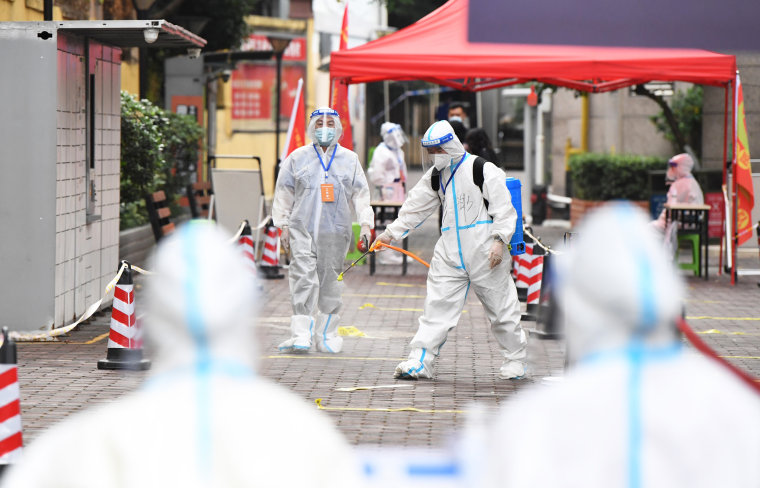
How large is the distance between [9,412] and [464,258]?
3655mm

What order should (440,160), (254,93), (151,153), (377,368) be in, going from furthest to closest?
(254,93) → (151,153) → (377,368) → (440,160)

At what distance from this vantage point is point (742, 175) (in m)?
14.1

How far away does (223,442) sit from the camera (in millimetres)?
2189

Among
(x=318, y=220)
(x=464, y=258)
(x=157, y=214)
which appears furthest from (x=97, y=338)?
(x=157, y=214)

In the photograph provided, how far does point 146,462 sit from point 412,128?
3359 cm

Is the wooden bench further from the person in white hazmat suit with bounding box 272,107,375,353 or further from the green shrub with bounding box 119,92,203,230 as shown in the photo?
the person in white hazmat suit with bounding box 272,107,375,353

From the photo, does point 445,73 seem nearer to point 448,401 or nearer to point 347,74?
point 347,74

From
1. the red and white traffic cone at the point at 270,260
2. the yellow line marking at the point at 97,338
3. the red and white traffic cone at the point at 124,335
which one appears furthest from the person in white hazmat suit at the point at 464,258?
the red and white traffic cone at the point at 270,260

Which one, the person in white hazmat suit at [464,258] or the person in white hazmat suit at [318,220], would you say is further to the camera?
the person in white hazmat suit at [318,220]

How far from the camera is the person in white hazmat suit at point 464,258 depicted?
8.07 metres

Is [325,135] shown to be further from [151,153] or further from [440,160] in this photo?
[151,153]

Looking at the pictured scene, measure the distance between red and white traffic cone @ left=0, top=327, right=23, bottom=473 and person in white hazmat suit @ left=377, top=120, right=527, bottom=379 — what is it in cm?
342

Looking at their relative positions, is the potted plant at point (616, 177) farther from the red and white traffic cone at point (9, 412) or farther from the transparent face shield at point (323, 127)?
the red and white traffic cone at point (9, 412)

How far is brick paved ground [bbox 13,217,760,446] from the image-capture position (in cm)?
706
